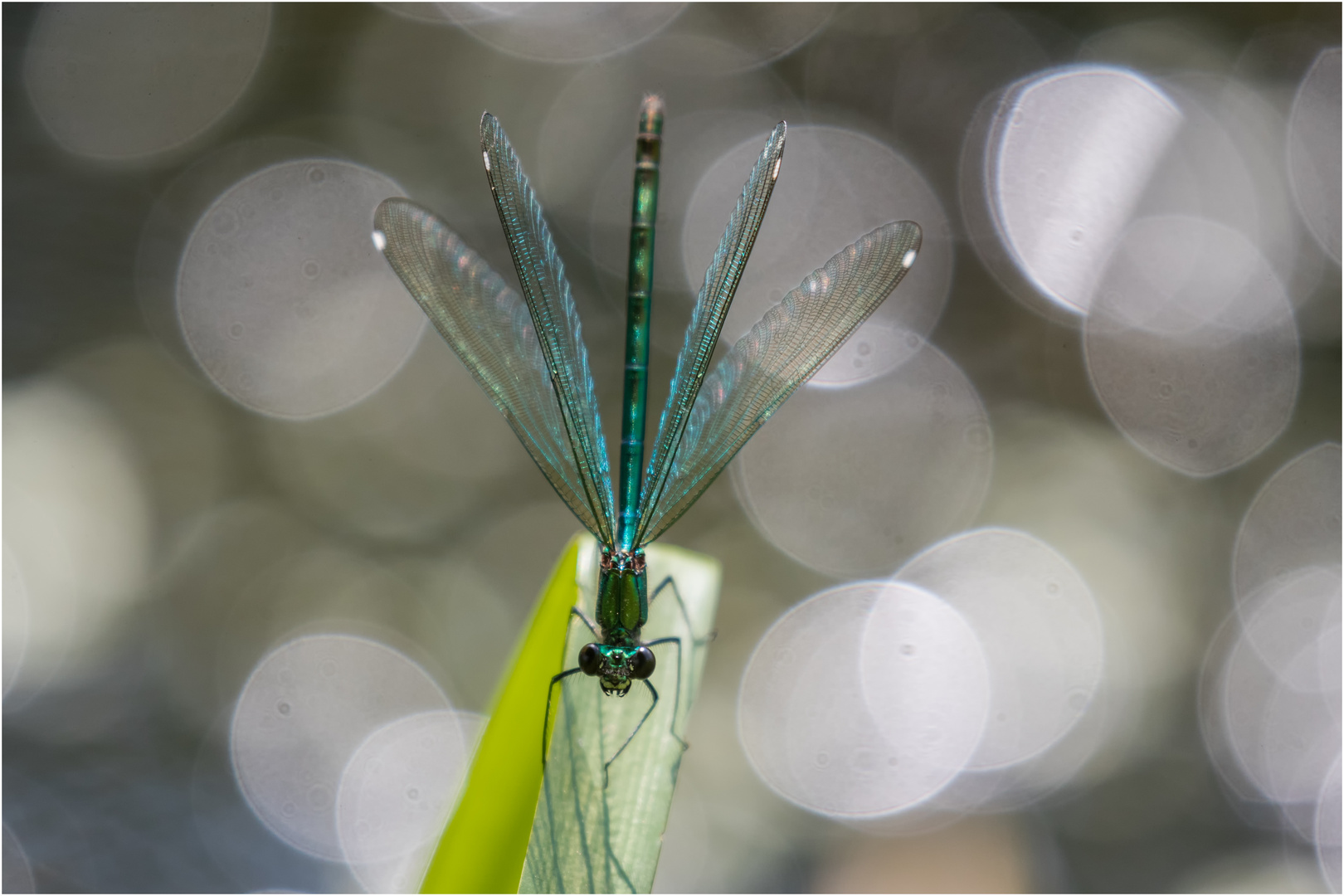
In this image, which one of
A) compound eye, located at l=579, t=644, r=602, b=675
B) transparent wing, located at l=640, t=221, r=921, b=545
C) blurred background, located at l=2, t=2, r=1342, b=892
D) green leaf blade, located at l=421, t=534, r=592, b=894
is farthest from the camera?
blurred background, located at l=2, t=2, r=1342, b=892

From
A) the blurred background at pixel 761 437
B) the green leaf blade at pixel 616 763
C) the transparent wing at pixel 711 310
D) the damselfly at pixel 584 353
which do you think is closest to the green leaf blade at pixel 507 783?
the green leaf blade at pixel 616 763

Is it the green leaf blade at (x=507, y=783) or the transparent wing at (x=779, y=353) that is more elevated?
the transparent wing at (x=779, y=353)

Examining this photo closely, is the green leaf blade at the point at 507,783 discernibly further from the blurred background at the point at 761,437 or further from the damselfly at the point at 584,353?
the blurred background at the point at 761,437

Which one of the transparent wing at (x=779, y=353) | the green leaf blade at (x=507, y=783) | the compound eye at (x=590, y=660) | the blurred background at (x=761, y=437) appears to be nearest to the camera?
the green leaf blade at (x=507, y=783)

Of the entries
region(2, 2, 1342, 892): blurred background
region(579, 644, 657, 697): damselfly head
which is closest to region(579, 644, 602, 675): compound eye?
region(579, 644, 657, 697): damselfly head

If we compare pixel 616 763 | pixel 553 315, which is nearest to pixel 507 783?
pixel 616 763

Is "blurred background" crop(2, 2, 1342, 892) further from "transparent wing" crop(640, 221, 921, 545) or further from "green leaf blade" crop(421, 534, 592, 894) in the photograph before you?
"green leaf blade" crop(421, 534, 592, 894)

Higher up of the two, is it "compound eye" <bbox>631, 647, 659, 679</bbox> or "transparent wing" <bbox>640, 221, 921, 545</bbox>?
"transparent wing" <bbox>640, 221, 921, 545</bbox>
